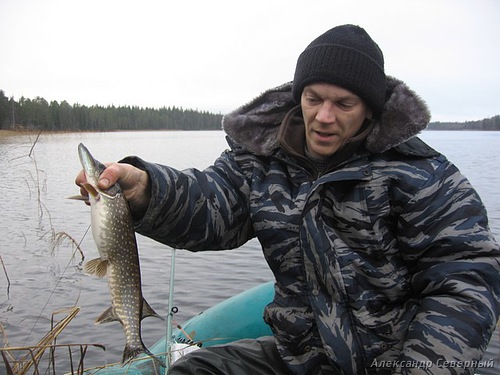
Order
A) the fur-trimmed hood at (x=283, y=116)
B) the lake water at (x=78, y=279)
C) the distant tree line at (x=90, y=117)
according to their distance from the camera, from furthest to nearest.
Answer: the distant tree line at (x=90, y=117), the lake water at (x=78, y=279), the fur-trimmed hood at (x=283, y=116)

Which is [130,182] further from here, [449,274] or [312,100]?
[449,274]

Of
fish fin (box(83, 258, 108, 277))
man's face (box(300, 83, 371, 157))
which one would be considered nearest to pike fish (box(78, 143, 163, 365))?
fish fin (box(83, 258, 108, 277))

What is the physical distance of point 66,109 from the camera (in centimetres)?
6328

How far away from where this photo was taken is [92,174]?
2420 millimetres

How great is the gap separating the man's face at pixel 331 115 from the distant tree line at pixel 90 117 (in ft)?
11.1

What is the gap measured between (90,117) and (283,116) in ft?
238

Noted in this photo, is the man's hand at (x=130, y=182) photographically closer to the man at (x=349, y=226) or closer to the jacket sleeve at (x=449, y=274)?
the man at (x=349, y=226)

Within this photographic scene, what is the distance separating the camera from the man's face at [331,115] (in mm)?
2824

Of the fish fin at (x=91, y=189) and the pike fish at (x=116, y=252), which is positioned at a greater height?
the fish fin at (x=91, y=189)

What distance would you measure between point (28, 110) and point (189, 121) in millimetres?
76119

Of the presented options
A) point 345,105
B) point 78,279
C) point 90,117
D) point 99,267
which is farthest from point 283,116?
point 90,117

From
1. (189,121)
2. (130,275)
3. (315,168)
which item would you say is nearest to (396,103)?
(315,168)

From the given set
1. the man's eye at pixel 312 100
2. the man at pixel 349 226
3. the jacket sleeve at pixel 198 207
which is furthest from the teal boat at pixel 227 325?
the man's eye at pixel 312 100

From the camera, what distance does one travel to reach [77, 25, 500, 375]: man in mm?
2480
